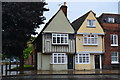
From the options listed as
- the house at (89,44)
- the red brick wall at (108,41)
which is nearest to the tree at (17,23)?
the house at (89,44)

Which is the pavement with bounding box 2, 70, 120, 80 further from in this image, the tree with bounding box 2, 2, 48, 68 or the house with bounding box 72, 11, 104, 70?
the house with bounding box 72, 11, 104, 70

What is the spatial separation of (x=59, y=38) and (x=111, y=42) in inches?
330

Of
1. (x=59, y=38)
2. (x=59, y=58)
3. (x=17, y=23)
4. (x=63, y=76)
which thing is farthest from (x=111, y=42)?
(x=17, y=23)

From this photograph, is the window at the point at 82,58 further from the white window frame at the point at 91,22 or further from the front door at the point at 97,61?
the white window frame at the point at 91,22

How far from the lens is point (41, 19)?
25.7m

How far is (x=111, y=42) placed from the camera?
33156mm

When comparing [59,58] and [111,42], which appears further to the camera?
[111,42]

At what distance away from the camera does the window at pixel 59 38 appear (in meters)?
30.2

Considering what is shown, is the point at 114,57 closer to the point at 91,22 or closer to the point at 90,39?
the point at 90,39

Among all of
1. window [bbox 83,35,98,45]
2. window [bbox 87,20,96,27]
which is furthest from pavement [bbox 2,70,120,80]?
window [bbox 87,20,96,27]

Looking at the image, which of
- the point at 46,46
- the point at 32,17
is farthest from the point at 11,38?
the point at 46,46

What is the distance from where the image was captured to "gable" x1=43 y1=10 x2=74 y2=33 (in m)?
30.5

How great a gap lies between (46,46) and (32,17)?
770 centimetres

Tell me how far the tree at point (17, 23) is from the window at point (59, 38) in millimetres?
6058
